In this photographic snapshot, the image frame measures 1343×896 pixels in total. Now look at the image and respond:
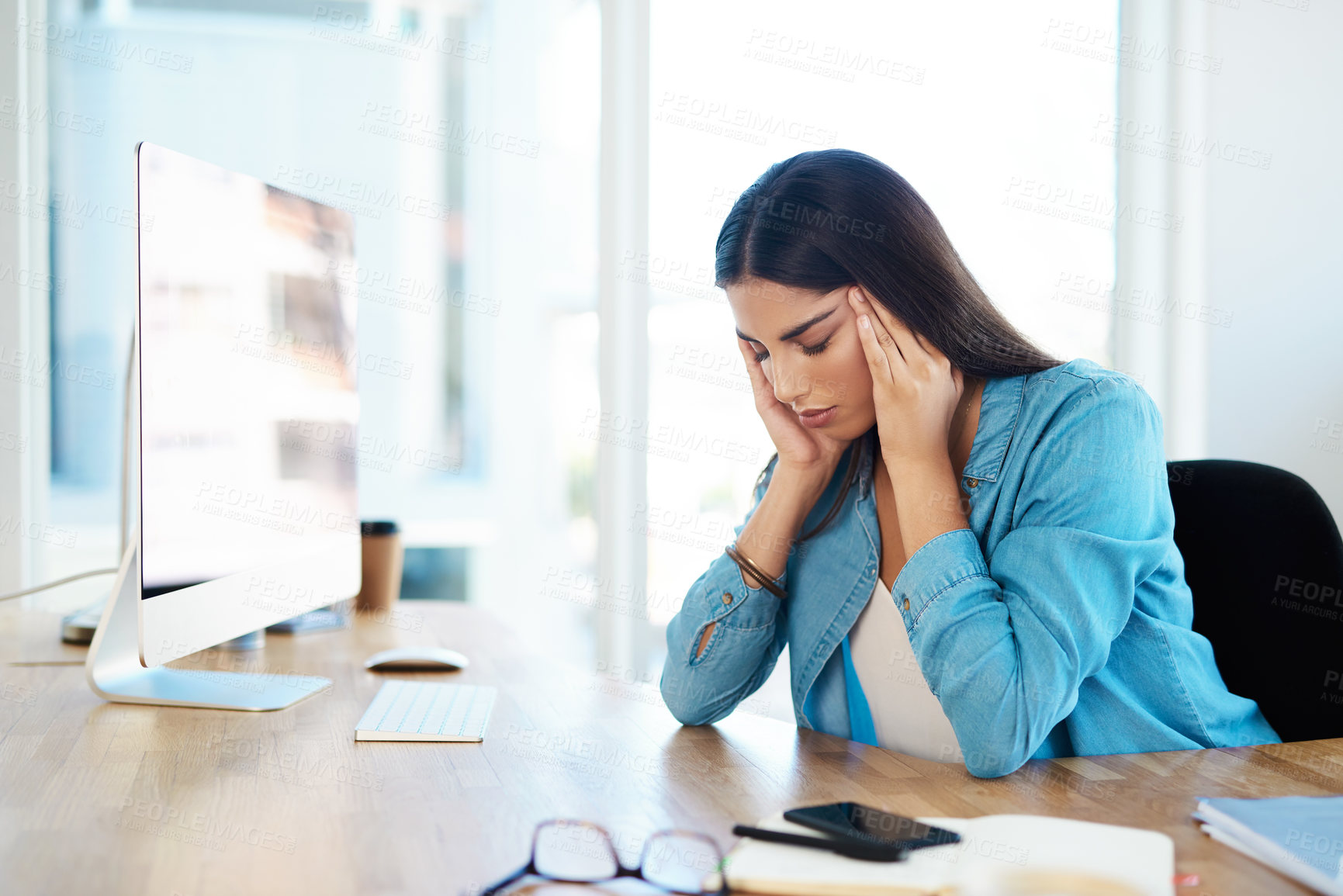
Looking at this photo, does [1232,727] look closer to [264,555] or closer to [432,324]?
[264,555]

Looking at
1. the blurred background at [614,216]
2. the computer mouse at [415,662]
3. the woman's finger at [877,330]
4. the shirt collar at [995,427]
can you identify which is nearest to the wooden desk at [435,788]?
the computer mouse at [415,662]

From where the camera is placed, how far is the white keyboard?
990 millimetres

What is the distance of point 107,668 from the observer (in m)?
1.17

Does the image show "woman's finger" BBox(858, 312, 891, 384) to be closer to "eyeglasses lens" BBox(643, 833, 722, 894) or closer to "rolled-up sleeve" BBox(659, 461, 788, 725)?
"rolled-up sleeve" BBox(659, 461, 788, 725)

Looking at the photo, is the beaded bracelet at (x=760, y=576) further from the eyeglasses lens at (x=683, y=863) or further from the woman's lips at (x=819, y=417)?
the eyeglasses lens at (x=683, y=863)

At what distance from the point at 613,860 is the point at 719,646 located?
50 centimetres

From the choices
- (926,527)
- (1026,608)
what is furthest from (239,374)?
(1026,608)

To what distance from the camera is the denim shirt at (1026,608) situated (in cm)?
90

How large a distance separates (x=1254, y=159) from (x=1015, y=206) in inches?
20.1

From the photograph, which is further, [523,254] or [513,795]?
[523,254]

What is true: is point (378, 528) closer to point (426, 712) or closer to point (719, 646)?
point (426, 712)

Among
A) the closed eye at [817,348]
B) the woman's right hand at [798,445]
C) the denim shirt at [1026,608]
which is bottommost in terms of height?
the denim shirt at [1026,608]

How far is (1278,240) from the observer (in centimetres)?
211

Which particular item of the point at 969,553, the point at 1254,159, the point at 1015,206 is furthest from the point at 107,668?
the point at 1254,159
